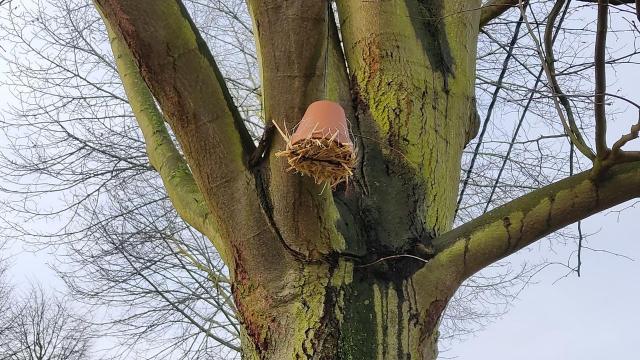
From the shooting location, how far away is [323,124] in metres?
1.65

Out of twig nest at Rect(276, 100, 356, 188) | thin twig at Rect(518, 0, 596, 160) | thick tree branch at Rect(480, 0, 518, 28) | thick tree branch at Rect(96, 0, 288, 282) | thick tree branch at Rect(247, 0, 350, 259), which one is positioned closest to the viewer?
twig nest at Rect(276, 100, 356, 188)

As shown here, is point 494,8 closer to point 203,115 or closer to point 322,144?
point 203,115

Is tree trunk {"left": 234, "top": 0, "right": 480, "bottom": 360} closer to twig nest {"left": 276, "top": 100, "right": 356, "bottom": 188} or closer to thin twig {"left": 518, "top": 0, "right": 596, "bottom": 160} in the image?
twig nest {"left": 276, "top": 100, "right": 356, "bottom": 188}

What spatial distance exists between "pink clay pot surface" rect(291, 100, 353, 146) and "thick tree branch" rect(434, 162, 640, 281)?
79cm

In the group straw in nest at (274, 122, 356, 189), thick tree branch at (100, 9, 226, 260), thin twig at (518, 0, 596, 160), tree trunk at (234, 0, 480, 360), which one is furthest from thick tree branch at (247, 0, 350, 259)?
thin twig at (518, 0, 596, 160)

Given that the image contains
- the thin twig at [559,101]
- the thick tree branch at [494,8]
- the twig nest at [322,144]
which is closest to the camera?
the twig nest at [322,144]

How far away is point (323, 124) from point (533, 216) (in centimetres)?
93

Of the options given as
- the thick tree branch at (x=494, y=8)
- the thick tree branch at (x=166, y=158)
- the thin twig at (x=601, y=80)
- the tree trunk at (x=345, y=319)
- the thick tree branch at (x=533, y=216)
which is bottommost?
the tree trunk at (x=345, y=319)

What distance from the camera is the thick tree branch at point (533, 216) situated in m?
2.15

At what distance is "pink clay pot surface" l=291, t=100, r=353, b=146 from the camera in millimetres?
1634

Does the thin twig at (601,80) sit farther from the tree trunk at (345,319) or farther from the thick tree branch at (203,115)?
the thick tree branch at (203,115)

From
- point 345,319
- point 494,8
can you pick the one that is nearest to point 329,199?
point 345,319

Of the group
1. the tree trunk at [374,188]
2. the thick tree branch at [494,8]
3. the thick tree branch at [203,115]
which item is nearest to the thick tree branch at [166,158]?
the thick tree branch at [203,115]

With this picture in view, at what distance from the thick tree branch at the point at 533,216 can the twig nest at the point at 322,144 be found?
71 centimetres
